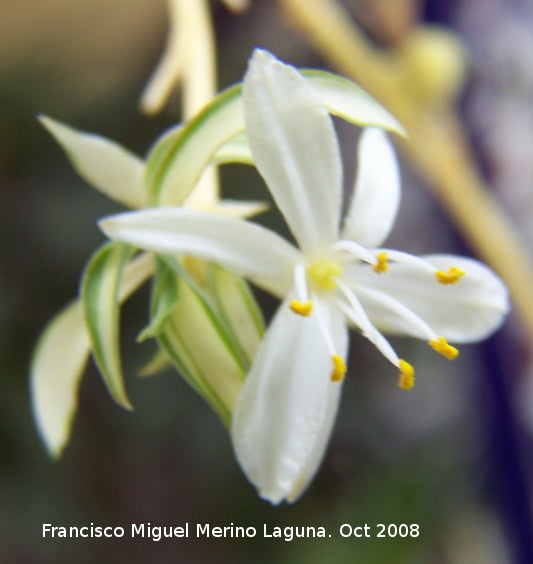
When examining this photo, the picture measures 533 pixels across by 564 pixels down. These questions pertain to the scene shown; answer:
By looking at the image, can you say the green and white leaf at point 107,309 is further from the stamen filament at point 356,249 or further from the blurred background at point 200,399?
the blurred background at point 200,399

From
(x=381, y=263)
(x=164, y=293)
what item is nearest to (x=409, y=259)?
(x=381, y=263)

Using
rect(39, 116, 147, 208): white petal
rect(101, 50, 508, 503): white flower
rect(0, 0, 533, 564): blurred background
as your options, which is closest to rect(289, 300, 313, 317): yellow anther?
rect(101, 50, 508, 503): white flower

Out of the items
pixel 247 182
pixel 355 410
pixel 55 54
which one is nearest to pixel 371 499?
pixel 355 410

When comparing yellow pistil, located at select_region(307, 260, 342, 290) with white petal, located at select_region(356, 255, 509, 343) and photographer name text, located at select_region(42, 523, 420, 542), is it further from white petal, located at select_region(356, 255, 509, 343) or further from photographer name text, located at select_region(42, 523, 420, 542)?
photographer name text, located at select_region(42, 523, 420, 542)

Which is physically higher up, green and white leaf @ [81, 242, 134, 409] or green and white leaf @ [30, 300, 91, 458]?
green and white leaf @ [81, 242, 134, 409]

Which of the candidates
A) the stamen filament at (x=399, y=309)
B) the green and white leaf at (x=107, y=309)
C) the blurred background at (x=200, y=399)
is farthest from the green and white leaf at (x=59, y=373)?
the blurred background at (x=200, y=399)
